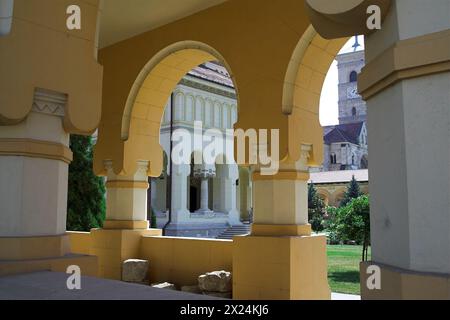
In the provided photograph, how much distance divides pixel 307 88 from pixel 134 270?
414cm

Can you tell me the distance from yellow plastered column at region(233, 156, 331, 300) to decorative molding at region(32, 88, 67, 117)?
3012 millimetres

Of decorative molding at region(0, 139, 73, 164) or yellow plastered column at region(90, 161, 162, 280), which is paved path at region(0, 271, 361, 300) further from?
yellow plastered column at region(90, 161, 162, 280)

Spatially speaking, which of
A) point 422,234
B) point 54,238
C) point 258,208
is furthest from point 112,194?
point 422,234

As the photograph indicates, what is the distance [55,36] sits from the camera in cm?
377

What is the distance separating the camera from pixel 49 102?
381 centimetres

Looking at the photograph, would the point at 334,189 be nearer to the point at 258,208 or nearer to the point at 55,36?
the point at 258,208

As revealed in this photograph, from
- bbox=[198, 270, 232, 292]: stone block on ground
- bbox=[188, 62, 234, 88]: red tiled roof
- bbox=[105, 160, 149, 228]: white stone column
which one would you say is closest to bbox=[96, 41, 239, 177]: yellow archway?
bbox=[105, 160, 149, 228]: white stone column

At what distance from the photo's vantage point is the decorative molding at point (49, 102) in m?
3.72

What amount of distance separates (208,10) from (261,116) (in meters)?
2.11

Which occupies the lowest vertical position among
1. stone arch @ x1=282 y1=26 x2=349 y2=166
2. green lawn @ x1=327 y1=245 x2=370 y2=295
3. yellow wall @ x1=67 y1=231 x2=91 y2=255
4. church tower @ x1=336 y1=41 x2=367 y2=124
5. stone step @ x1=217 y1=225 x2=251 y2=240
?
green lawn @ x1=327 y1=245 x2=370 y2=295

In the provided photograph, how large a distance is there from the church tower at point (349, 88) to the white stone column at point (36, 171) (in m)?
72.2

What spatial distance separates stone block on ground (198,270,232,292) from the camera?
6410mm

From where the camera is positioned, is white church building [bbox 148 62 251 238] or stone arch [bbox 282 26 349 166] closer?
stone arch [bbox 282 26 349 166]

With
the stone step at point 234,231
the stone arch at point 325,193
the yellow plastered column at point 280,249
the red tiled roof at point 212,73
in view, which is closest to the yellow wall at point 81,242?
the yellow plastered column at point 280,249
